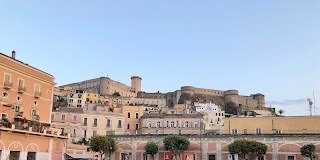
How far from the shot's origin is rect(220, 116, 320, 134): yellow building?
5116cm

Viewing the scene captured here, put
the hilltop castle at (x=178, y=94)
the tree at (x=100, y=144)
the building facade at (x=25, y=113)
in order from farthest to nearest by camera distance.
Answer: the hilltop castle at (x=178, y=94) < the tree at (x=100, y=144) < the building facade at (x=25, y=113)

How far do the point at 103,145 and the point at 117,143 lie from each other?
431 cm

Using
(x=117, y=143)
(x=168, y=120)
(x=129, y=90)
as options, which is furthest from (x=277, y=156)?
(x=129, y=90)

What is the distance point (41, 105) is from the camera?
42906 mm

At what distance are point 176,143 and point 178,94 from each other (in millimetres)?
81878

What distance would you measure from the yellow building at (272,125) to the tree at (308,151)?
7605 millimetres

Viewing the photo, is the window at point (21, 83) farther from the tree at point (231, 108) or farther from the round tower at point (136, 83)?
the round tower at point (136, 83)

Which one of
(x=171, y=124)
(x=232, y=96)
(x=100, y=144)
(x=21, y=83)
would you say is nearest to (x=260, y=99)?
(x=232, y=96)

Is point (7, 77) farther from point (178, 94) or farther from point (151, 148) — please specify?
point (178, 94)

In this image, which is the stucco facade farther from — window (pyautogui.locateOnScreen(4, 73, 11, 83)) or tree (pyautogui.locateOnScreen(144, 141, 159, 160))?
window (pyautogui.locateOnScreen(4, 73, 11, 83))

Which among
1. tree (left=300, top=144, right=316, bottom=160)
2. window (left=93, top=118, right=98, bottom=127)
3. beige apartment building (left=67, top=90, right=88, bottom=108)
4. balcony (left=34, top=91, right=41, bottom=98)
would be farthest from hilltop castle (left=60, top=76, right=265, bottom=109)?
tree (left=300, top=144, right=316, bottom=160)

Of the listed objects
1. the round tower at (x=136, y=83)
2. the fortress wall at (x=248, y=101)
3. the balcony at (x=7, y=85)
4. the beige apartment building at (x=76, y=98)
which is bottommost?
the balcony at (x=7, y=85)

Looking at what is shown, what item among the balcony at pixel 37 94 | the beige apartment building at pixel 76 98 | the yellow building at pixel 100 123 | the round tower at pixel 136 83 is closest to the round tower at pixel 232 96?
the round tower at pixel 136 83

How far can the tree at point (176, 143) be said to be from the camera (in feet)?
155
